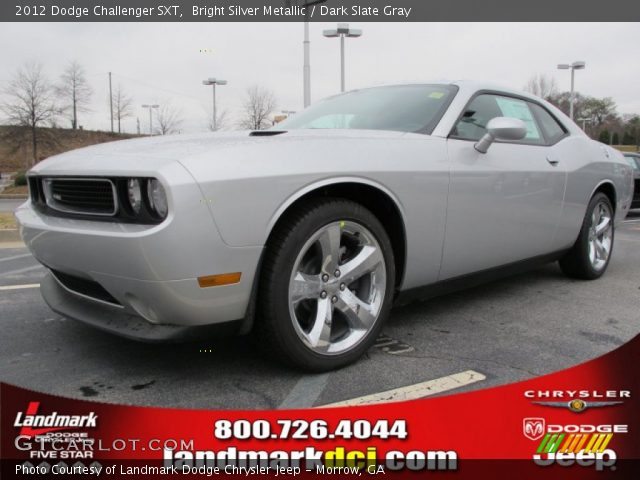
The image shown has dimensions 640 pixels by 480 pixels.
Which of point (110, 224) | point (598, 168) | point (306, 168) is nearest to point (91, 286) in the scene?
point (110, 224)

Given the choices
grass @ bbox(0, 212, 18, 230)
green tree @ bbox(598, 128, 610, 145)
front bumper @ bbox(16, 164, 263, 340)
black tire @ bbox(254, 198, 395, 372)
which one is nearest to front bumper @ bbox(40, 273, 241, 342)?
front bumper @ bbox(16, 164, 263, 340)

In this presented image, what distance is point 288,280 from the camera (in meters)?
2.21

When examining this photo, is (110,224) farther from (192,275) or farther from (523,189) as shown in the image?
(523,189)

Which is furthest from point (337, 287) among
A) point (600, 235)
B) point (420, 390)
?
point (600, 235)

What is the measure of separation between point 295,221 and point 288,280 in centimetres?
24

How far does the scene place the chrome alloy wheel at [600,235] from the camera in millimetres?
4355

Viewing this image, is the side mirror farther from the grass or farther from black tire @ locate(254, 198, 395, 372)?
the grass

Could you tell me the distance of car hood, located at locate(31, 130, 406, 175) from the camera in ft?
6.75

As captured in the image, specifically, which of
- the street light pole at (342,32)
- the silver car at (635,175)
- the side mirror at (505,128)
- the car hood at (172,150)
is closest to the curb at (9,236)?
the car hood at (172,150)

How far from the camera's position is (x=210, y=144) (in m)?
2.24

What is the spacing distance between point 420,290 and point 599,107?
209ft

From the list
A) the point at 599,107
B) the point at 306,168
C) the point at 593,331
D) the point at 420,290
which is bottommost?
the point at 593,331

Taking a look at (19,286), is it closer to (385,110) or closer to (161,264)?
Answer: (161,264)

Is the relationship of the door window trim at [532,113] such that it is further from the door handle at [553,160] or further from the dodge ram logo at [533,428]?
the dodge ram logo at [533,428]
